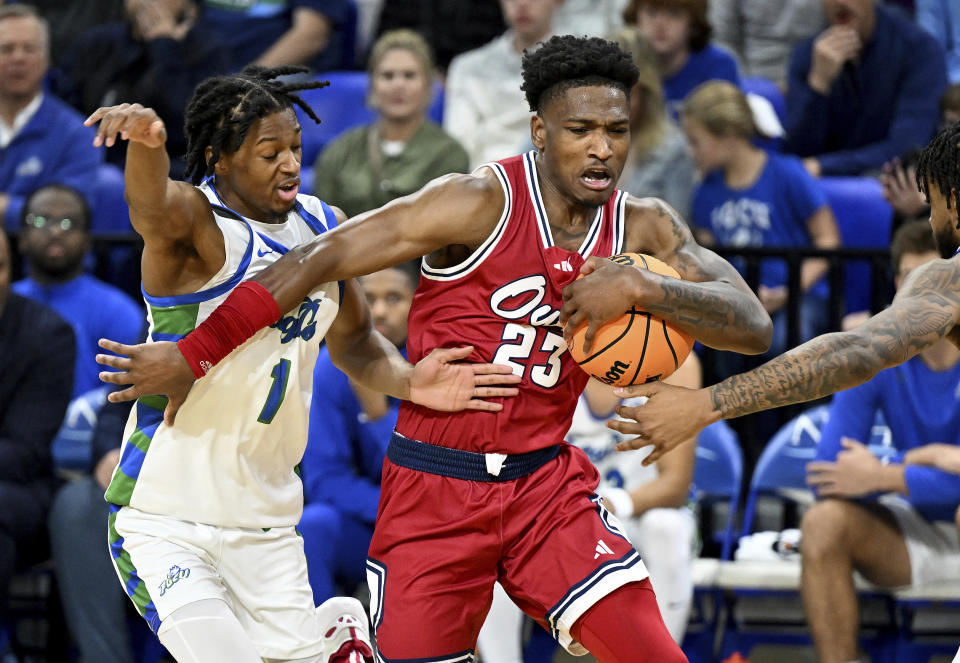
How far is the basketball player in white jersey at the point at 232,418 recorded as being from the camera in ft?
11.9

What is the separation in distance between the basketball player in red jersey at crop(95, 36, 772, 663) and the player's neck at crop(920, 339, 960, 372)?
1.95 m

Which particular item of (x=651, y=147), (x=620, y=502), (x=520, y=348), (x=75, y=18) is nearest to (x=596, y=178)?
(x=520, y=348)

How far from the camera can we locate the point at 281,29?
8.17 m

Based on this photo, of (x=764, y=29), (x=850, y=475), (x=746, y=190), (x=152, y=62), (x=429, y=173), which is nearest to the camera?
(x=850, y=475)

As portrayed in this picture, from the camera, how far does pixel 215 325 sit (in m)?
3.56

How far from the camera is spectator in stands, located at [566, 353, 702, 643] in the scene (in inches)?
205

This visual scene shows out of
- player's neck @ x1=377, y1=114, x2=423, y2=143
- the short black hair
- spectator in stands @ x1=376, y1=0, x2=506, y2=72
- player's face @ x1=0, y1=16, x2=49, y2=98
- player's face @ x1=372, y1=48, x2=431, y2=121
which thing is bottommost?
the short black hair

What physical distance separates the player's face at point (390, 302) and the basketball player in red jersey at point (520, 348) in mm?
1808

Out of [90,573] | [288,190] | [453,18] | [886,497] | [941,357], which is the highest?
[453,18]

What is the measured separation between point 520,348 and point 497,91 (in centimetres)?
384

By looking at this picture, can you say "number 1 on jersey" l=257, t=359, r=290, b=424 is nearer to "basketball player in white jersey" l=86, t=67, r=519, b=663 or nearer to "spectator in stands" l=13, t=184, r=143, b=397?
"basketball player in white jersey" l=86, t=67, r=519, b=663

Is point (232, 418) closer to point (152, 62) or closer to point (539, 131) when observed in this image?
point (539, 131)

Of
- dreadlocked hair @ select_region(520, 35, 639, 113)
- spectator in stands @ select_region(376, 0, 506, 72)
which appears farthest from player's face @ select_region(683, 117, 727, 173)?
dreadlocked hair @ select_region(520, 35, 639, 113)

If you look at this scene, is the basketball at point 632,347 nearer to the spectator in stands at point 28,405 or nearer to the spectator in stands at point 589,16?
the spectator in stands at point 28,405
